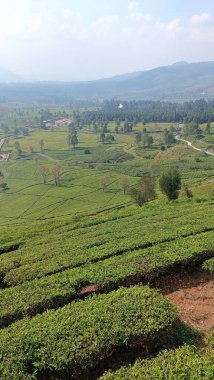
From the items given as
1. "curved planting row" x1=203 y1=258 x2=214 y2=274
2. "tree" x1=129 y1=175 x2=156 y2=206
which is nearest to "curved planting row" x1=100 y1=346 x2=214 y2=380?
"curved planting row" x1=203 y1=258 x2=214 y2=274

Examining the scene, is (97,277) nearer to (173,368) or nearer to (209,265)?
(209,265)

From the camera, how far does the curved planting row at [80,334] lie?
15266 mm

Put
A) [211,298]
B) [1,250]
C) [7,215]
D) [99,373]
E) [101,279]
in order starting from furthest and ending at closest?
[7,215] < [1,250] < [101,279] < [211,298] < [99,373]

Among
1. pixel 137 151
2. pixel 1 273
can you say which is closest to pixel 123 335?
pixel 1 273

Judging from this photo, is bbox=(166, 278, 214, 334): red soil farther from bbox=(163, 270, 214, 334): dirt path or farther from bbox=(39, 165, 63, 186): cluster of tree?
bbox=(39, 165, 63, 186): cluster of tree

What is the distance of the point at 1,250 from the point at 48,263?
11.6 meters

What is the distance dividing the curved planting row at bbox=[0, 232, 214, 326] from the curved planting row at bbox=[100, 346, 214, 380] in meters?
7.56

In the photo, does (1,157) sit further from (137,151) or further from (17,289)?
(17,289)

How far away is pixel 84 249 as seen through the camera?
102 feet

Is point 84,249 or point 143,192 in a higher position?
point 84,249

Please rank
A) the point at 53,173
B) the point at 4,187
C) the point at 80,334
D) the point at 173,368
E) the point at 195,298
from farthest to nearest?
the point at 53,173 < the point at 4,187 < the point at 195,298 < the point at 80,334 < the point at 173,368

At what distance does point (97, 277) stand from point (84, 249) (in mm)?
8309

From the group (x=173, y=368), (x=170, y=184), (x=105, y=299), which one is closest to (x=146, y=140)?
(x=170, y=184)

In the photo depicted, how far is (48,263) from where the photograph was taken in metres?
28.2
